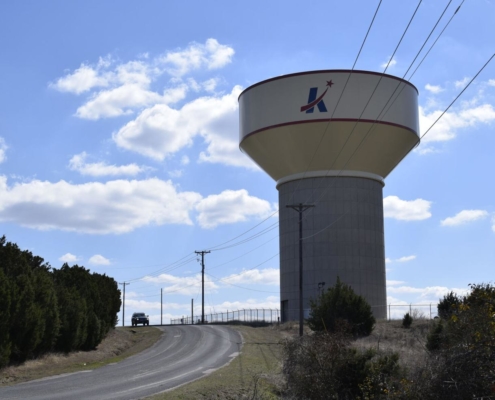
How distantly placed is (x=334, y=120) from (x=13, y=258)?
22746 mm

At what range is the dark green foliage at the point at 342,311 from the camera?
136ft

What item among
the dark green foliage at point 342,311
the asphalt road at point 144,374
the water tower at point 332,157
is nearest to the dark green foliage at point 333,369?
the asphalt road at point 144,374

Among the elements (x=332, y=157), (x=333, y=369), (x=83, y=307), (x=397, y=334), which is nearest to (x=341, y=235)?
(x=332, y=157)

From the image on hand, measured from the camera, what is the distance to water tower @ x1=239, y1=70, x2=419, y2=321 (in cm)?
4519

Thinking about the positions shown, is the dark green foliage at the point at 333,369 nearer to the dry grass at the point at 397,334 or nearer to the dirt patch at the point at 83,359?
the dirt patch at the point at 83,359

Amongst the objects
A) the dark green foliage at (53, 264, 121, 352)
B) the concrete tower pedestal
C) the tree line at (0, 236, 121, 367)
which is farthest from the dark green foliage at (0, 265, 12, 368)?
the concrete tower pedestal

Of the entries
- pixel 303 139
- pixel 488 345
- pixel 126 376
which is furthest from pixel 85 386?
pixel 303 139

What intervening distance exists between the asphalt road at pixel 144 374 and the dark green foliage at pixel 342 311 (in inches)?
193

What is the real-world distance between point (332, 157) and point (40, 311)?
24.2m

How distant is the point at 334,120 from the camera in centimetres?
4466

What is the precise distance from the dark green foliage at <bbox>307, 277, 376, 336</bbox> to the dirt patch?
10100 millimetres

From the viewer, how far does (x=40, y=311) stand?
29172 millimetres

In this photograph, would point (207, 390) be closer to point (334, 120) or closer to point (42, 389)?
point (42, 389)

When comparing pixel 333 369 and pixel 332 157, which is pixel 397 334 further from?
pixel 333 369
